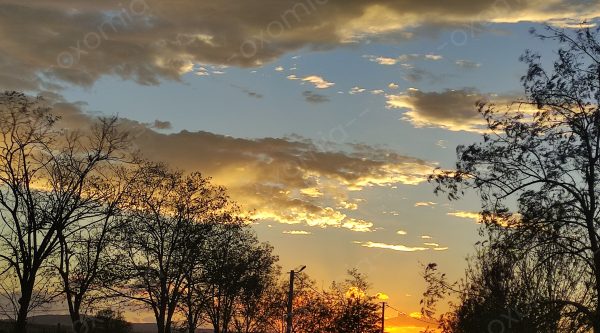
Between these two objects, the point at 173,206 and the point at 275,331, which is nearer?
the point at 173,206

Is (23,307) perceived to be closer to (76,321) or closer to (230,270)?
(76,321)

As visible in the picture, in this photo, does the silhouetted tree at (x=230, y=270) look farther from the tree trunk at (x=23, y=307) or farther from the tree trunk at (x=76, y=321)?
the tree trunk at (x=23, y=307)

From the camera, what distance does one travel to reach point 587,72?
21.9 meters

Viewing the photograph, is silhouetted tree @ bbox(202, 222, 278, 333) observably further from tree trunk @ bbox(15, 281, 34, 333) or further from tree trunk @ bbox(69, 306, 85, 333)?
tree trunk @ bbox(15, 281, 34, 333)

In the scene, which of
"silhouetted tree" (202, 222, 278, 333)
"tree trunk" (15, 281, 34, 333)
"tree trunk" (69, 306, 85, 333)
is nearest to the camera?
"tree trunk" (15, 281, 34, 333)

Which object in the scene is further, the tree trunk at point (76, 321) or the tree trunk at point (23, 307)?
the tree trunk at point (76, 321)

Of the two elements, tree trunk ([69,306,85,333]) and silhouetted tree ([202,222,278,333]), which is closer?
tree trunk ([69,306,85,333])

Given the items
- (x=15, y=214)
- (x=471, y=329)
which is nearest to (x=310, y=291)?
(x=471, y=329)

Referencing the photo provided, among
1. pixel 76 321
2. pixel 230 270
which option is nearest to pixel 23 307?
pixel 76 321

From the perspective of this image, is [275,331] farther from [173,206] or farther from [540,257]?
[540,257]

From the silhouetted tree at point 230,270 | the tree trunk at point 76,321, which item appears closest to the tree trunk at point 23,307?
the tree trunk at point 76,321

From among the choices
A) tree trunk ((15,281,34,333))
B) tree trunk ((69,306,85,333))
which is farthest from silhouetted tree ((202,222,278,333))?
tree trunk ((15,281,34,333))

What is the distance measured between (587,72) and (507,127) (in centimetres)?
319

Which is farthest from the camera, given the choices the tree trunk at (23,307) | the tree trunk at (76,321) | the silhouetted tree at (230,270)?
the silhouetted tree at (230,270)
